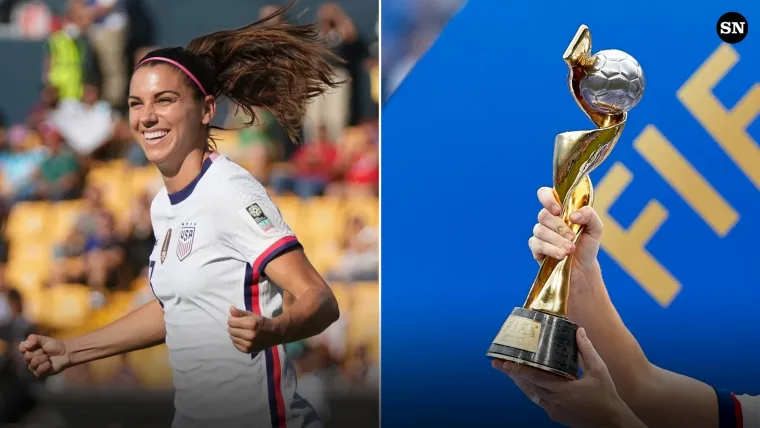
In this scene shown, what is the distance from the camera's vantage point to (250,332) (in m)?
2.92

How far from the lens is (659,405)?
2010 mm

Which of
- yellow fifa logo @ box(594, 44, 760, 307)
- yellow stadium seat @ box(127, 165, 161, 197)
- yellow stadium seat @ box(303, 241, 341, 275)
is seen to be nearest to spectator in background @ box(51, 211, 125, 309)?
yellow stadium seat @ box(127, 165, 161, 197)

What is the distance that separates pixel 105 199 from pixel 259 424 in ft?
Result: 2.69

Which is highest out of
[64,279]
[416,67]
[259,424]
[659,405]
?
[416,67]

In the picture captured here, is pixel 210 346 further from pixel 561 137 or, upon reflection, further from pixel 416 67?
pixel 561 137

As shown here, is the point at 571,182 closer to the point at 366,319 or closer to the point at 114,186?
the point at 366,319

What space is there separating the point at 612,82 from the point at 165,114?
1.68 meters

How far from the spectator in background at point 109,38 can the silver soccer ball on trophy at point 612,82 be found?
1.74 metres

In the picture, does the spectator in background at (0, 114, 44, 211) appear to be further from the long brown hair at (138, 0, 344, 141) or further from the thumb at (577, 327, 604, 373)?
the thumb at (577, 327, 604, 373)

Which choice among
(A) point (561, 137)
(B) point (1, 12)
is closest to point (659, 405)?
(A) point (561, 137)

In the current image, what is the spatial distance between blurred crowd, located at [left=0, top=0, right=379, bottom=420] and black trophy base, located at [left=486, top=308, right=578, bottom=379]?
1339 millimetres

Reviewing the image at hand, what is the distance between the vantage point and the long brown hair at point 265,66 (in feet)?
9.93

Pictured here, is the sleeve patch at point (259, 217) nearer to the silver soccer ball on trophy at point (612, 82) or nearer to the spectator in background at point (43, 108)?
the spectator in background at point (43, 108)

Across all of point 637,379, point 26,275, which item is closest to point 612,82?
point 637,379
